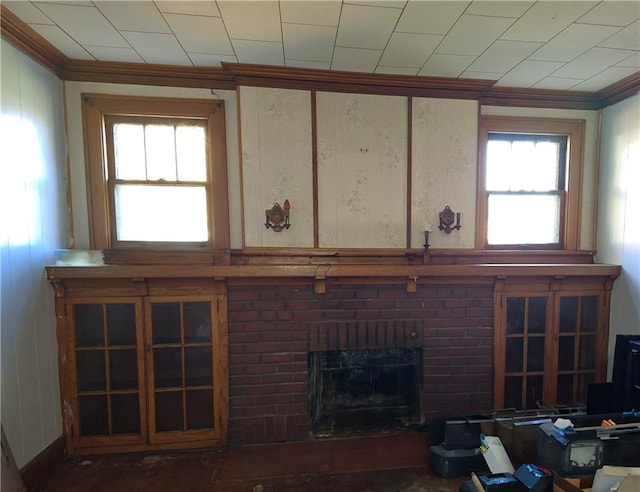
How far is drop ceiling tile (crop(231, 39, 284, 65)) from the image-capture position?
6.06 ft

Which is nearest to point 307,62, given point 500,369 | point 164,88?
point 164,88

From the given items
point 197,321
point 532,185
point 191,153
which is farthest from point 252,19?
point 532,185

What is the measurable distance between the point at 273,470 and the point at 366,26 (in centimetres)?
275

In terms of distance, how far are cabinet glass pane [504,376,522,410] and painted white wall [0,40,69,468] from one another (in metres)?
3.30

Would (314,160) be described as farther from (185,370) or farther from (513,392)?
(513,392)

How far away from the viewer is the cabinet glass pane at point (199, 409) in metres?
2.25

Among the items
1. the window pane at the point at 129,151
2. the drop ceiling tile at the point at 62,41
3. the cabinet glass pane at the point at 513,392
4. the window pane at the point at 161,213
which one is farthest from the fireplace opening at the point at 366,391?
the drop ceiling tile at the point at 62,41

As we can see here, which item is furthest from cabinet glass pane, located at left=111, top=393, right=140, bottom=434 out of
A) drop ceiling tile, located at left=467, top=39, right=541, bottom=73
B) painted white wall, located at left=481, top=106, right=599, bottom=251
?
painted white wall, located at left=481, top=106, right=599, bottom=251

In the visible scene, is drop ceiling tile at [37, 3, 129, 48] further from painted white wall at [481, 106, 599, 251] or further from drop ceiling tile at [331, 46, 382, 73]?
painted white wall at [481, 106, 599, 251]

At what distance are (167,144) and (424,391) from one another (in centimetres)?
270

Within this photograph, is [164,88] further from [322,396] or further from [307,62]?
[322,396]

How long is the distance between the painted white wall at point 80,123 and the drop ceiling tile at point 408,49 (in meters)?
1.11

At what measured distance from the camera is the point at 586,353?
2576mm

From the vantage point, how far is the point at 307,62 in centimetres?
204
